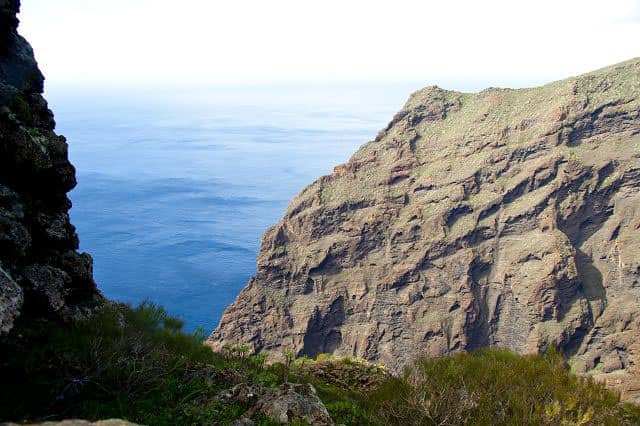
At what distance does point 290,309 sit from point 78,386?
91.5 m

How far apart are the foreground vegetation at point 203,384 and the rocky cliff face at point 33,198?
0.70 m

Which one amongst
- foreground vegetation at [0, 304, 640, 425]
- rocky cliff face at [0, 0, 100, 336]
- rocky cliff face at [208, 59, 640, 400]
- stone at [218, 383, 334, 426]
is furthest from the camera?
rocky cliff face at [208, 59, 640, 400]

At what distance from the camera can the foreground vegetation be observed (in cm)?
771

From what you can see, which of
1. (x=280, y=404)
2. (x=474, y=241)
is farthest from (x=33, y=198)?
(x=474, y=241)

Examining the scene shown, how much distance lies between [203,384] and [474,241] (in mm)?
93782

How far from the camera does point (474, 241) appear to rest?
9719 cm

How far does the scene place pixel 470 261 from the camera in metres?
94.2

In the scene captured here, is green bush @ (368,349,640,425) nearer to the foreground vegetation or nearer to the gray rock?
the foreground vegetation

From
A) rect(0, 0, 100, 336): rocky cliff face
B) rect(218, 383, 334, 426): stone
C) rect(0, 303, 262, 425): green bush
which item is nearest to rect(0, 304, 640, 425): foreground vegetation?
Result: rect(0, 303, 262, 425): green bush

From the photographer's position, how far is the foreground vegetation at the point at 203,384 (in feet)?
25.3

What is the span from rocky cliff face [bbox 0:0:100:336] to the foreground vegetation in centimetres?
70

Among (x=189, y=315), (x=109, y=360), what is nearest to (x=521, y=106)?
(x=189, y=315)

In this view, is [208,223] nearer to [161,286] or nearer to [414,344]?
[161,286]

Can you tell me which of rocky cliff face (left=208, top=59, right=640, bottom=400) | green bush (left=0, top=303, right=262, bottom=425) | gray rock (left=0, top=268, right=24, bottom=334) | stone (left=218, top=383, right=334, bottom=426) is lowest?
rocky cliff face (left=208, top=59, right=640, bottom=400)
